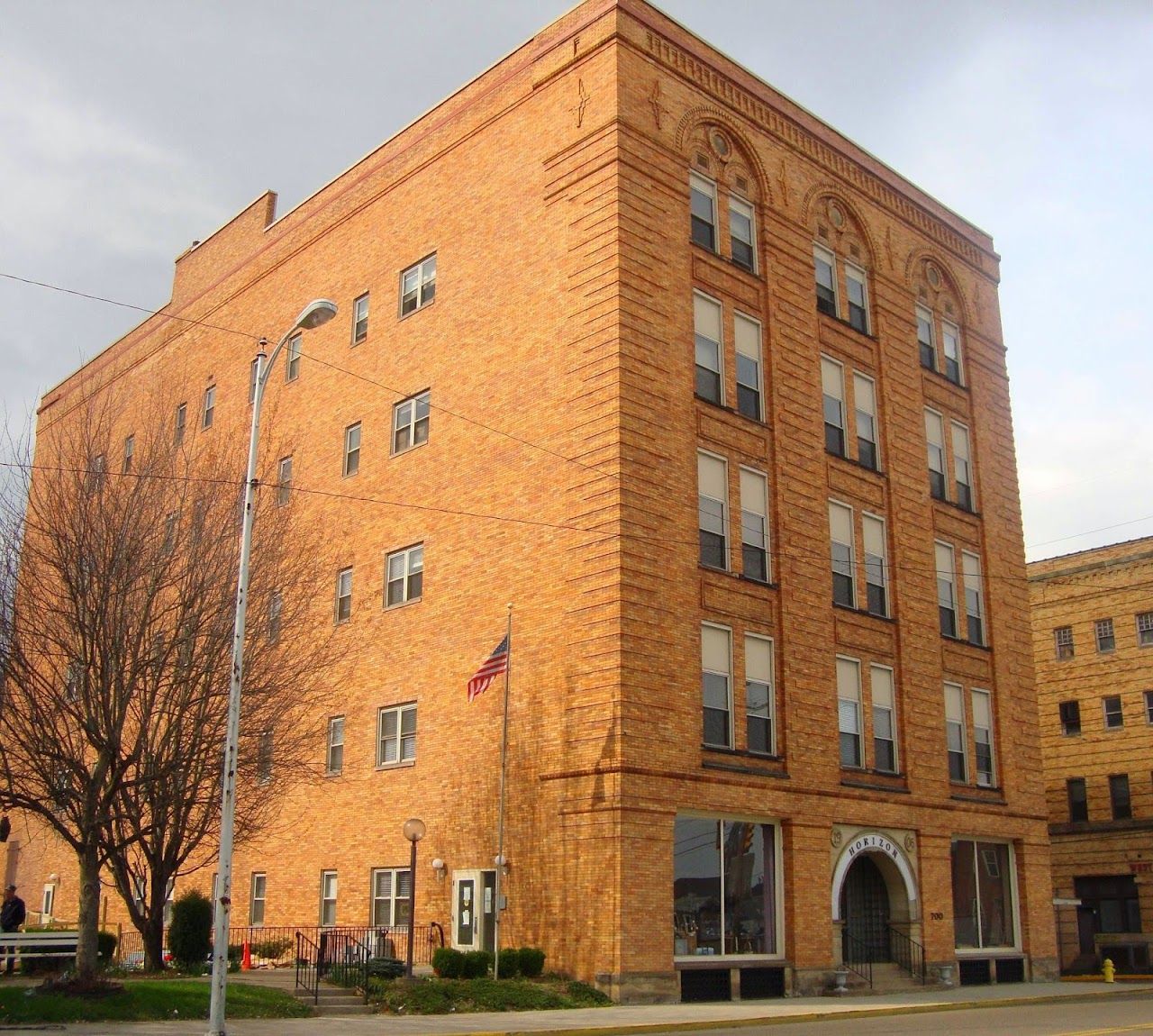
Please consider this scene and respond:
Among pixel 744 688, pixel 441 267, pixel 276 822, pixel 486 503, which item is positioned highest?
pixel 441 267

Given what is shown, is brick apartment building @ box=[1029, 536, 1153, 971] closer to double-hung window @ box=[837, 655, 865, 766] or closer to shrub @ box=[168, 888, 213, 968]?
double-hung window @ box=[837, 655, 865, 766]

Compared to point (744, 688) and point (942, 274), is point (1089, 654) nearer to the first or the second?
point (942, 274)

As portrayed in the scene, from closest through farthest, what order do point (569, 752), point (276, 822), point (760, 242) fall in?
point (569, 752) < point (760, 242) < point (276, 822)

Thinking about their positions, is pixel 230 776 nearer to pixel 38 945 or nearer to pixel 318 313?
pixel 318 313

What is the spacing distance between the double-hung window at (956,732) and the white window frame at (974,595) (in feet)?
6.23

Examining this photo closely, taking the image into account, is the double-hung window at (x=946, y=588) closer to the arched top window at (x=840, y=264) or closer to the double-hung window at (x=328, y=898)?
the arched top window at (x=840, y=264)

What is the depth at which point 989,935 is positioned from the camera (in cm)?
3391

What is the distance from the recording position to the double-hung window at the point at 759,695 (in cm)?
2816

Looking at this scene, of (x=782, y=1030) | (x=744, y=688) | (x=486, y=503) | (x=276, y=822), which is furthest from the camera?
(x=276, y=822)

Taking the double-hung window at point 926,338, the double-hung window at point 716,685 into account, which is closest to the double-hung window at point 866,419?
the double-hung window at point 926,338

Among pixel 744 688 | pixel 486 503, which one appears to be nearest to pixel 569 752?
pixel 744 688

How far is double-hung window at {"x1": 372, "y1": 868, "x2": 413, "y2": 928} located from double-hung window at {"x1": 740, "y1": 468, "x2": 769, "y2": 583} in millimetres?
10400

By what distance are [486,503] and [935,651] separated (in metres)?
12.9

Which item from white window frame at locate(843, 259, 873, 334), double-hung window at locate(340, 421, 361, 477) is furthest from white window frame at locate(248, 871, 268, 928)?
white window frame at locate(843, 259, 873, 334)
